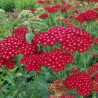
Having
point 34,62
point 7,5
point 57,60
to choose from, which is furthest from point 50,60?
point 7,5

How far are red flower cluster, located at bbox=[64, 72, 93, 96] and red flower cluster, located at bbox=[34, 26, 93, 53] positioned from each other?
0.24m

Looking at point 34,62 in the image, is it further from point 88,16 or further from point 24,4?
point 24,4

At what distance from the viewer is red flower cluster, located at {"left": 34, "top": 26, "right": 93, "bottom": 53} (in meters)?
3.45

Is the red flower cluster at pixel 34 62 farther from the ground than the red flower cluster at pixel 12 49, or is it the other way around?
the red flower cluster at pixel 12 49

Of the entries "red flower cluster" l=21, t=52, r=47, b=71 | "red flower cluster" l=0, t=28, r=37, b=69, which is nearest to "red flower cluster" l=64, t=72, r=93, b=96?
"red flower cluster" l=21, t=52, r=47, b=71

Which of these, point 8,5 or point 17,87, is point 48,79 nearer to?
point 17,87

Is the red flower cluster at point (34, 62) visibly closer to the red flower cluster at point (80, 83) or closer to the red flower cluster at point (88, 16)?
the red flower cluster at point (80, 83)

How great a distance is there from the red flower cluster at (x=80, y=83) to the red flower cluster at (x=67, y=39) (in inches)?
9.5

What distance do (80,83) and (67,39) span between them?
41 centimetres

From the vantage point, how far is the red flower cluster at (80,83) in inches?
133

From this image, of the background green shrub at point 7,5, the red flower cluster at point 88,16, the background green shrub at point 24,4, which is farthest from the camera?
the background green shrub at point 7,5

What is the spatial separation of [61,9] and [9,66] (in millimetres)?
2570

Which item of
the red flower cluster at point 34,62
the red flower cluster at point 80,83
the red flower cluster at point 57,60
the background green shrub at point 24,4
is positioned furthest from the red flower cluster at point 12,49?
the background green shrub at point 24,4

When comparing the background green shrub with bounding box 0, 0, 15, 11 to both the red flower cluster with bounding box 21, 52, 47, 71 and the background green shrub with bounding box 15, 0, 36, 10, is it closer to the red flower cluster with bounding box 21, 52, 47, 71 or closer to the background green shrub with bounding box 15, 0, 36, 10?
the background green shrub with bounding box 15, 0, 36, 10
